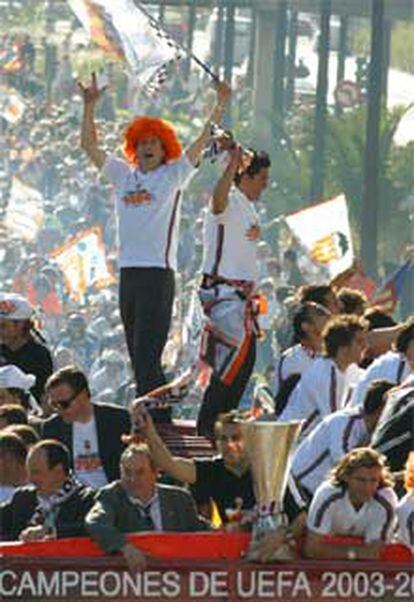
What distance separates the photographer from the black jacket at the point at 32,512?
13.0 metres

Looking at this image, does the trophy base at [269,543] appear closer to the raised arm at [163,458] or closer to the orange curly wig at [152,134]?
the raised arm at [163,458]

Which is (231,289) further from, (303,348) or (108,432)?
(108,432)

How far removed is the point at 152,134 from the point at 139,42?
158 cm

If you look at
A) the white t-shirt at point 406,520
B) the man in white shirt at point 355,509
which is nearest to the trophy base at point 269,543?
the man in white shirt at point 355,509

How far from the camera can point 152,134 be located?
15.4 metres

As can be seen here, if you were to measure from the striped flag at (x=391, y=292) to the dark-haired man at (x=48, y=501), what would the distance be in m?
4.49

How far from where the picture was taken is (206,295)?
15.6m

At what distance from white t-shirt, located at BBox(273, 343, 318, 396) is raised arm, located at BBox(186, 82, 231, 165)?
3.13 feet

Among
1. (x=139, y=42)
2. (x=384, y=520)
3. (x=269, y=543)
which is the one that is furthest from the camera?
(x=139, y=42)

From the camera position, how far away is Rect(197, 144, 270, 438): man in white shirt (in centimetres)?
1549

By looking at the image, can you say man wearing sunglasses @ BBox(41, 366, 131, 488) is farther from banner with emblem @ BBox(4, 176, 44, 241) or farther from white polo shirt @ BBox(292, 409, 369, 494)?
banner with emblem @ BBox(4, 176, 44, 241)

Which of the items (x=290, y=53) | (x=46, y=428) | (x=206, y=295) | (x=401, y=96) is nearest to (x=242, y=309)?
(x=206, y=295)

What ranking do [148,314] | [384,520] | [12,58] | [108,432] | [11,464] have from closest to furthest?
[384,520], [11,464], [108,432], [148,314], [12,58]

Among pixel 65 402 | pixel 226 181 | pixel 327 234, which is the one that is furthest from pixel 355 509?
pixel 327 234
